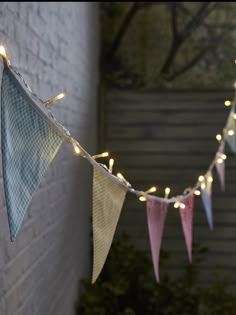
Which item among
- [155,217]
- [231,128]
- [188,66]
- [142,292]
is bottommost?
[142,292]

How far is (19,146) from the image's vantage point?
1137mm

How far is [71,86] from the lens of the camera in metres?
2.65

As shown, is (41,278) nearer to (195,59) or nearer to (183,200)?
(183,200)

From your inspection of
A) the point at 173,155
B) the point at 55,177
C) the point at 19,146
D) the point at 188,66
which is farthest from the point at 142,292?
the point at 19,146

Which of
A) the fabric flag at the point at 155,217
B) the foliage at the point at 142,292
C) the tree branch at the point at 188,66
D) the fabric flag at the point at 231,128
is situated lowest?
the foliage at the point at 142,292

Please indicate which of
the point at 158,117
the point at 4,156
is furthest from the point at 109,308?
the point at 4,156

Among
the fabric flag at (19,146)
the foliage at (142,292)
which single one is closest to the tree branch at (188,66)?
the foliage at (142,292)

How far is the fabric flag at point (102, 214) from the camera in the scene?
1440mm

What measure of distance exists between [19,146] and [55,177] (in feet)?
3.68

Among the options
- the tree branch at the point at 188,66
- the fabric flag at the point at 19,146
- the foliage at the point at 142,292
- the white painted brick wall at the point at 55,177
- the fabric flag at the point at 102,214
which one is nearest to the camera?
the fabric flag at the point at 19,146

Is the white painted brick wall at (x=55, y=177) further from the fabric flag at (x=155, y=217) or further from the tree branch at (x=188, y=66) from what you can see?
the tree branch at (x=188, y=66)

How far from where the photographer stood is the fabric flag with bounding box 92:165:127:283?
1.44 m

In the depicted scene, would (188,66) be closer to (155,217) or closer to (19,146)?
(155,217)

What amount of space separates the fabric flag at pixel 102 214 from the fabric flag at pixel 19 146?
25 cm
